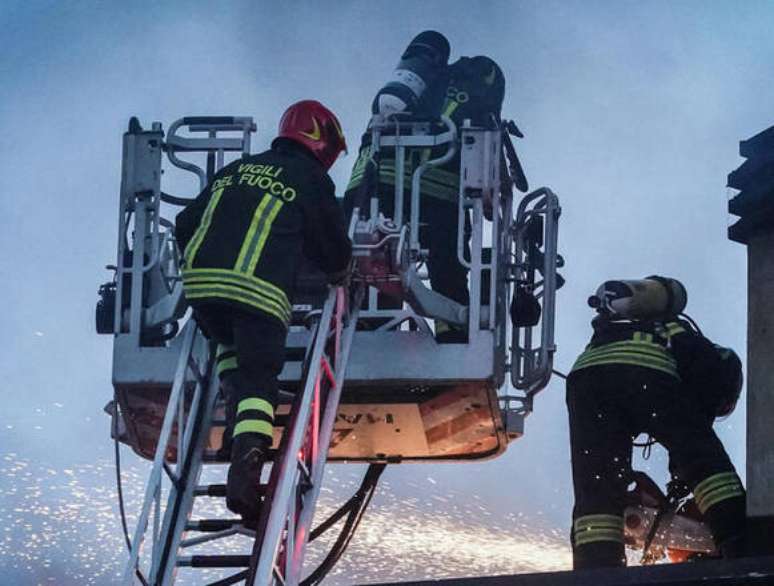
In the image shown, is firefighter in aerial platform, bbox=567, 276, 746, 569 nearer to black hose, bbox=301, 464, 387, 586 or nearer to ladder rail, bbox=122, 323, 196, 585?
black hose, bbox=301, 464, 387, 586

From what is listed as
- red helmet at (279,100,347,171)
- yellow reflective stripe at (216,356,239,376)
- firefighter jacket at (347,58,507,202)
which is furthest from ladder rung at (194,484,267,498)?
firefighter jacket at (347,58,507,202)

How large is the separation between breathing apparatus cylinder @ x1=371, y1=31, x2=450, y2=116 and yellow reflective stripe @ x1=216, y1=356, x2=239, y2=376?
2.26 metres

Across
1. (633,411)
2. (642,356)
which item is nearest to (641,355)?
(642,356)

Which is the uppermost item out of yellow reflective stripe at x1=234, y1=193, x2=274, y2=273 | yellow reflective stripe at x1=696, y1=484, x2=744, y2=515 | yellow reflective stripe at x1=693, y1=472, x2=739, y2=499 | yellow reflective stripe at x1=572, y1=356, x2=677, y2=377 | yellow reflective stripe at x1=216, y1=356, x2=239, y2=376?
yellow reflective stripe at x1=234, y1=193, x2=274, y2=273

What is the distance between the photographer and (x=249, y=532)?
6.61 metres

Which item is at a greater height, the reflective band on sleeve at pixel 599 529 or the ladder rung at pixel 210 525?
the reflective band on sleeve at pixel 599 529

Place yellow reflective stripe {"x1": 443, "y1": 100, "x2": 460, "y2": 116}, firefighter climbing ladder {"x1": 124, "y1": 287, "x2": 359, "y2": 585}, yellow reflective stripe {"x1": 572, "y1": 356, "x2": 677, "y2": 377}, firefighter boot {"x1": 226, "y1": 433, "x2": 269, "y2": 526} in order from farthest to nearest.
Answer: yellow reflective stripe {"x1": 443, "y1": 100, "x2": 460, "y2": 116}, yellow reflective stripe {"x1": 572, "y1": 356, "x2": 677, "y2": 377}, firefighter boot {"x1": 226, "y1": 433, "x2": 269, "y2": 526}, firefighter climbing ladder {"x1": 124, "y1": 287, "x2": 359, "y2": 585}

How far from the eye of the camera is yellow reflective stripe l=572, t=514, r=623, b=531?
770 cm

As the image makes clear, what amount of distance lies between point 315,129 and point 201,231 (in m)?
0.75

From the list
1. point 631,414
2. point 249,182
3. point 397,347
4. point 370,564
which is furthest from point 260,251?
point 370,564

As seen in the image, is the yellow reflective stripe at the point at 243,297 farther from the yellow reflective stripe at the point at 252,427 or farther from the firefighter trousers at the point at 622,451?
the firefighter trousers at the point at 622,451

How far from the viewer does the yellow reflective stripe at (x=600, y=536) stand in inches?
302

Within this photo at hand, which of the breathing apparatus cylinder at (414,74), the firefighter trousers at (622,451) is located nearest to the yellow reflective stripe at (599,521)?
the firefighter trousers at (622,451)

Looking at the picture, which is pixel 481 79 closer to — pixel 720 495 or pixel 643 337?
pixel 643 337
